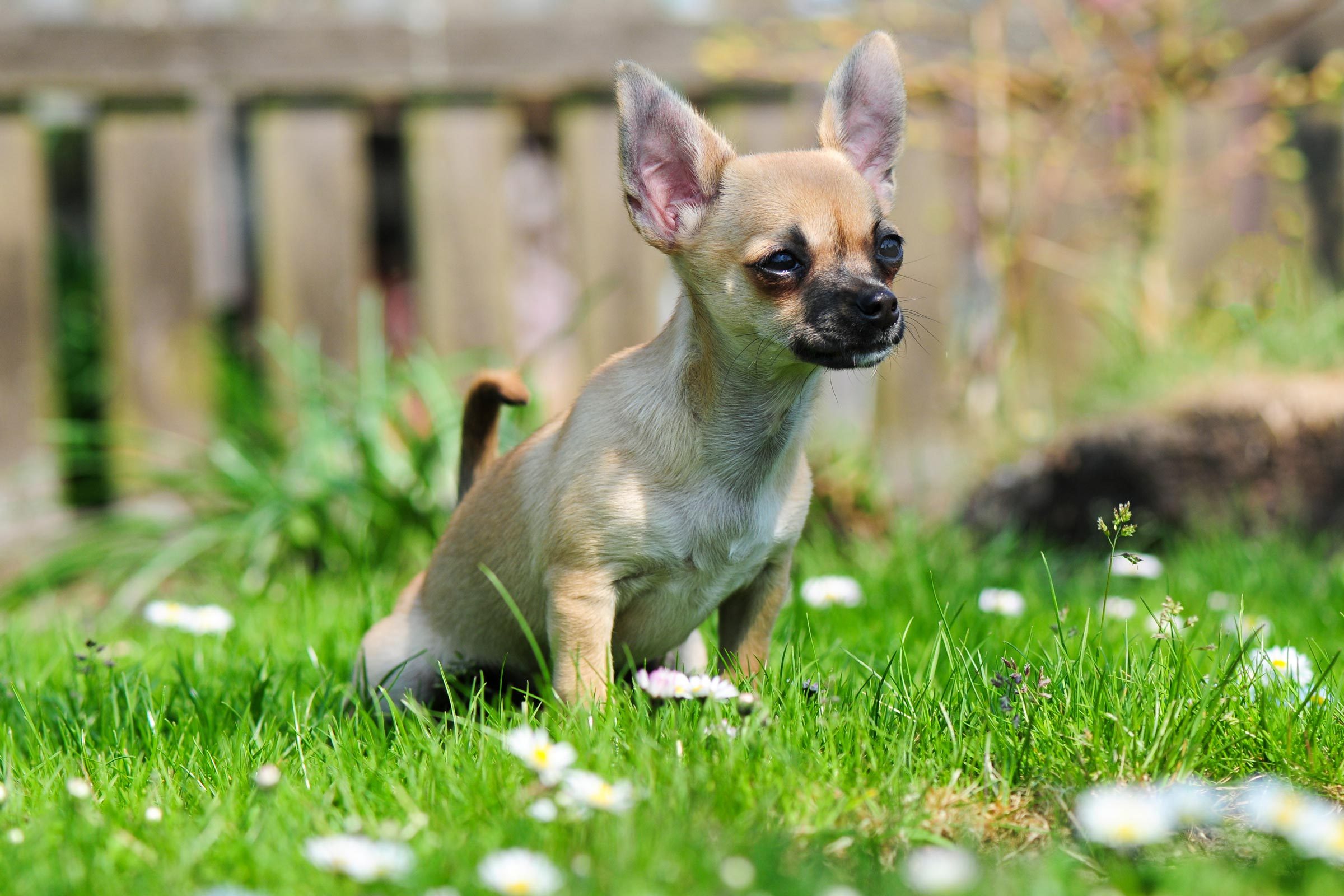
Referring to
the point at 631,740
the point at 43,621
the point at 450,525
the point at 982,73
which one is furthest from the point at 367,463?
the point at 982,73

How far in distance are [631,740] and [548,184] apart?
442 cm

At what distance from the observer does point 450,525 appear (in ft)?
9.45

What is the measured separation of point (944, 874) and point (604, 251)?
427 centimetres

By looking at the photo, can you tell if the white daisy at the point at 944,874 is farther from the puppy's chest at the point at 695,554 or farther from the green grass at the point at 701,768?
the puppy's chest at the point at 695,554

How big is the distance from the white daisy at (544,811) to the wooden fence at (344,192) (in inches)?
136

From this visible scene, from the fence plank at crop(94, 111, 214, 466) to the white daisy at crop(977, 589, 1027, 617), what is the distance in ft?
11.4

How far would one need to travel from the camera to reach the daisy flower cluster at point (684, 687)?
85.0 inches

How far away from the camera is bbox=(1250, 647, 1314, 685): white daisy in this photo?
2188 millimetres

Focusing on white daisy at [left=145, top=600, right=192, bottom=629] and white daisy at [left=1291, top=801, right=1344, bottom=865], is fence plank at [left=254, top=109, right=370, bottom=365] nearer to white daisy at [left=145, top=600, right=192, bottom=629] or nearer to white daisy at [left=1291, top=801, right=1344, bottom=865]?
white daisy at [left=145, top=600, right=192, bottom=629]

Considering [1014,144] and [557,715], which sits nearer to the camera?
[557,715]

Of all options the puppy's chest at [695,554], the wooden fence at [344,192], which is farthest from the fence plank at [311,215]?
the puppy's chest at [695,554]

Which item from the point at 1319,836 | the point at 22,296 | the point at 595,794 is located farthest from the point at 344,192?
the point at 1319,836

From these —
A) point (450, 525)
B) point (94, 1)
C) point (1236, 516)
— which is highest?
point (94, 1)

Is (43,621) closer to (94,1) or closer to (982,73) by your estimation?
(94,1)
